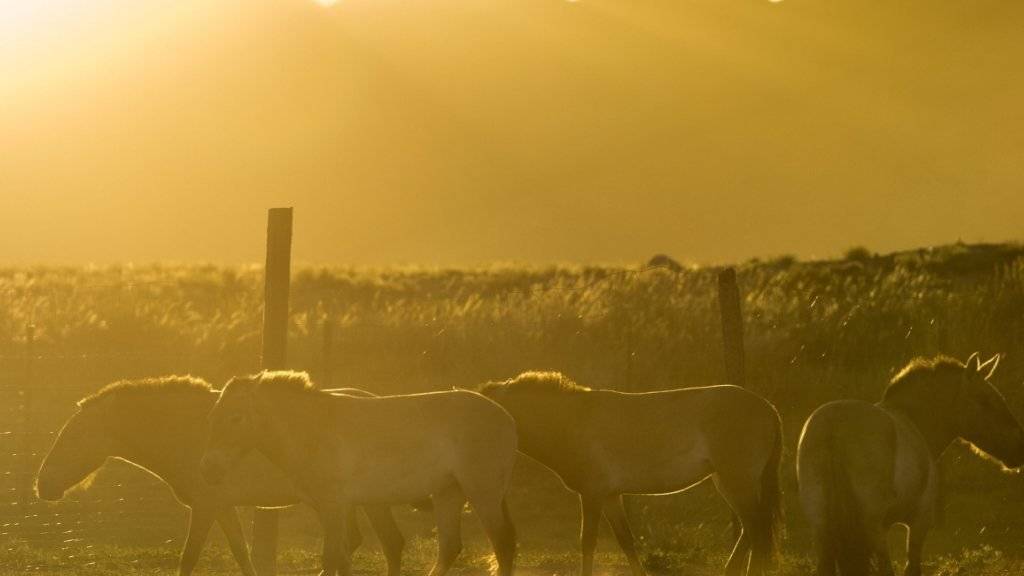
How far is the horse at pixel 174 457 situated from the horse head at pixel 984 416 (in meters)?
4.48

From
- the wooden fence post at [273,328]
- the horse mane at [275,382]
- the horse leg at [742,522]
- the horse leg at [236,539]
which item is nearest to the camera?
the horse mane at [275,382]

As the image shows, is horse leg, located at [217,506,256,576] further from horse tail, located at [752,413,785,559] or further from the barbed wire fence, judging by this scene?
horse tail, located at [752,413,785,559]

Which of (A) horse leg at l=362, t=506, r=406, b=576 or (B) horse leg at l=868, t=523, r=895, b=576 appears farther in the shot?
(A) horse leg at l=362, t=506, r=406, b=576

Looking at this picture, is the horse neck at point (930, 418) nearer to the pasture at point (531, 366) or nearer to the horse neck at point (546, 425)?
the pasture at point (531, 366)

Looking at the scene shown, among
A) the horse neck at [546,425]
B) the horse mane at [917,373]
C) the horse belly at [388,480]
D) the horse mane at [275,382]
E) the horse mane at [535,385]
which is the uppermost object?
the horse mane at [917,373]

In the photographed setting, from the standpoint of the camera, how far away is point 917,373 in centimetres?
1134

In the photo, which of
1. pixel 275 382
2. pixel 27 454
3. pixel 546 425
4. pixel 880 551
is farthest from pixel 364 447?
pixel 27 454

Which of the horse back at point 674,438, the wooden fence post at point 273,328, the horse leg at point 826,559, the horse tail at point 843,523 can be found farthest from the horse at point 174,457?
the horse tail at point 843,523

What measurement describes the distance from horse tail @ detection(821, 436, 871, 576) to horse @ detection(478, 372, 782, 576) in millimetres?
1808

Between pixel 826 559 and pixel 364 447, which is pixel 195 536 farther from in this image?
pixel 826 559

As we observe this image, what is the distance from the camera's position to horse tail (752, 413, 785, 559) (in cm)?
1169

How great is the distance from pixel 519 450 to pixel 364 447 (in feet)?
6.29

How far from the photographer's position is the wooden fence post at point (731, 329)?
47.0ft

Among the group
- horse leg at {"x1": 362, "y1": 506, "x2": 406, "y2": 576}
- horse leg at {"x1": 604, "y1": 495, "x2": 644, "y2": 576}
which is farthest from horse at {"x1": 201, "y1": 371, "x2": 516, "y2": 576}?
horse leg at {"x1": 604, "y1": 495, "x2": 644, "y2": 576}
